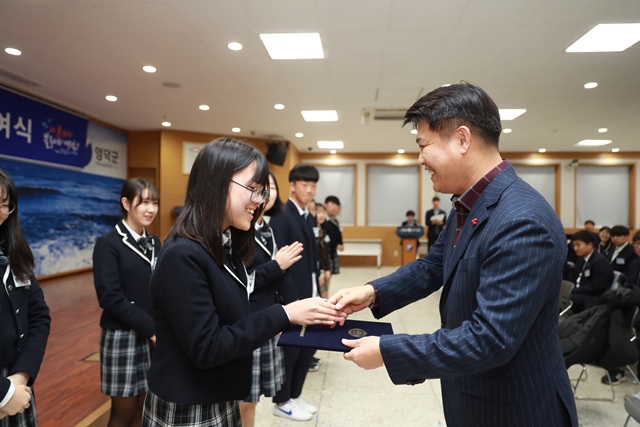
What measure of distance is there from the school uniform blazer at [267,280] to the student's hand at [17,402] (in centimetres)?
106

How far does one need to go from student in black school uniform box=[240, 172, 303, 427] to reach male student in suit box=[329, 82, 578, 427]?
3.79 ft

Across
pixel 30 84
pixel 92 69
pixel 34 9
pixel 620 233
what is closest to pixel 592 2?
pixel 620 233

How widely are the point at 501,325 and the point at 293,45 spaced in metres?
4.72

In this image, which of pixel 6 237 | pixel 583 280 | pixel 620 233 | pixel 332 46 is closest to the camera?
pixel 6 237

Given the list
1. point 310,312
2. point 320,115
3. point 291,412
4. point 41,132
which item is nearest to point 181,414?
point 310,312

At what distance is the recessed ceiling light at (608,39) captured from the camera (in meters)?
4.41

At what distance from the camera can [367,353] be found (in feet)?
3.69

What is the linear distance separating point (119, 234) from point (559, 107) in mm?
7942

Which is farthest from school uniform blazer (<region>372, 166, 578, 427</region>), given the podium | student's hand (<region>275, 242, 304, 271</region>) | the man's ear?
the podium

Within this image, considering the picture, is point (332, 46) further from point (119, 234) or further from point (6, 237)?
point (6, 237)

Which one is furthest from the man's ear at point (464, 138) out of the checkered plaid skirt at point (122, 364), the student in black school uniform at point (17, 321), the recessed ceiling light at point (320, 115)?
the recessed ceiling light at point (320, 115)

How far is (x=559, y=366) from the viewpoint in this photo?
1113 millimetres

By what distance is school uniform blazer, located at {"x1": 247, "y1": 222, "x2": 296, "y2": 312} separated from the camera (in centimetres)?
227

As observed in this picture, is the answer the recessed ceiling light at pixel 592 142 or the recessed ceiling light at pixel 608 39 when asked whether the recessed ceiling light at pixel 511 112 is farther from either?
the recessed ceiling light at pixel 592 142
